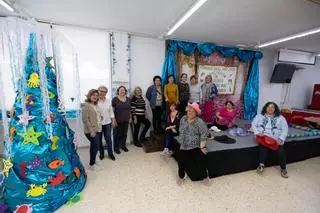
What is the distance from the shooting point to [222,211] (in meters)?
1.82

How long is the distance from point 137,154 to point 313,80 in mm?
7065

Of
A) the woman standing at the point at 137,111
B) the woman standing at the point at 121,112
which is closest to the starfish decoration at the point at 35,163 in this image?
the woman standing at the point at 121,112

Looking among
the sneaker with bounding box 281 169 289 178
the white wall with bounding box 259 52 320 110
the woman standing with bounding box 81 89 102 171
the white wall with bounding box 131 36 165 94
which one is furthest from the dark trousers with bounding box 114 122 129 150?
the white wall with bounding box 259 52 320 110

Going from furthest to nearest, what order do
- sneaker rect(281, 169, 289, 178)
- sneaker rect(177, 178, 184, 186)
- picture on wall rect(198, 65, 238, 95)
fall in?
1. picture on wall rect(198, 65, 238, 95)
2. sneaker rect(281, 169, 289, 178)
3. sneaker rect(177, 178, 184, 186)

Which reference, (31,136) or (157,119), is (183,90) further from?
(31,136)

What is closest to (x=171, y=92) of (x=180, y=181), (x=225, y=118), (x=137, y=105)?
(x=137, y=105)

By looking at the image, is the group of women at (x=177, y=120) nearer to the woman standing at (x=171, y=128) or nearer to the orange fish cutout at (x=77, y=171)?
the woman standing at (x=171, y=128)

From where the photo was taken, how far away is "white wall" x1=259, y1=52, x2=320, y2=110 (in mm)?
5145

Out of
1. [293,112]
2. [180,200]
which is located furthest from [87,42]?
[293,112]

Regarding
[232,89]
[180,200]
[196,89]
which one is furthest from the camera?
[232,89]

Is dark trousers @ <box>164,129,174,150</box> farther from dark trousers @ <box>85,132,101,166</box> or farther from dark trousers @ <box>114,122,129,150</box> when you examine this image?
dark trousers @ <box>85,132,101,166</box>

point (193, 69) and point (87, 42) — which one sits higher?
point (87, 42)

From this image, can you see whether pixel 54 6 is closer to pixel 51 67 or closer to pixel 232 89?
pixel 51 67

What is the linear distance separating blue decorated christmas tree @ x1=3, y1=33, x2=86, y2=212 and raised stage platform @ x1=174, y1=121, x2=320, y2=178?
176 cm
